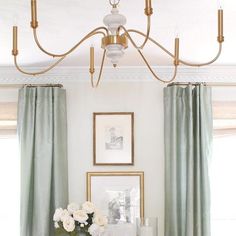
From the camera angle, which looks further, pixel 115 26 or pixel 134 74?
pixel 134 74

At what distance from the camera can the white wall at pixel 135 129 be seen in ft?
15.9

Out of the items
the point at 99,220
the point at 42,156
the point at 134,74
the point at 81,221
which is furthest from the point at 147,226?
the point at 134,74

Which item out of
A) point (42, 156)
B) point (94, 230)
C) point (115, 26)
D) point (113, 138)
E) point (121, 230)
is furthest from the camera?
point (113, 138)

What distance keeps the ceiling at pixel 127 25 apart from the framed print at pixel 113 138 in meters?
0.64

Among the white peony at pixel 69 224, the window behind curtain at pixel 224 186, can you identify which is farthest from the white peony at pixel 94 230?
the window behind curtain at pixel 224 186

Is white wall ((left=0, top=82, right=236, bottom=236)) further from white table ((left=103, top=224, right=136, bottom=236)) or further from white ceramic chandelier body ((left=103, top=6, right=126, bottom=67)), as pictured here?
white ceramic chandelier body ((left=103, top=6, right=126, bottom=67))

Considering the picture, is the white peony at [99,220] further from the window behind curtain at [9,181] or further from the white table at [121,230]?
the window behind curtain at [9,181]

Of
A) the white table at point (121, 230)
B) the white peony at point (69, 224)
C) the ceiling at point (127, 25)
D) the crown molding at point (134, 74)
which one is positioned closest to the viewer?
the ceiling at point (127, 25)

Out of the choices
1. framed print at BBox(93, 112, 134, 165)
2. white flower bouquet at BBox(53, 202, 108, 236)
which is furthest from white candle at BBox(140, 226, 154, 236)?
white flower bouquet at BBox(53, 202, 108, 236)

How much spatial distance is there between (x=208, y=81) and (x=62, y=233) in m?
2.25

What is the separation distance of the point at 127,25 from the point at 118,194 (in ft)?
6.33

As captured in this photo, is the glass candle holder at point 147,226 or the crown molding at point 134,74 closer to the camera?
the glass candle holder at point 147,226

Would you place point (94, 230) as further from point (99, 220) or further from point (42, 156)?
point (42, 156)

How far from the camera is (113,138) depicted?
4863 mm
